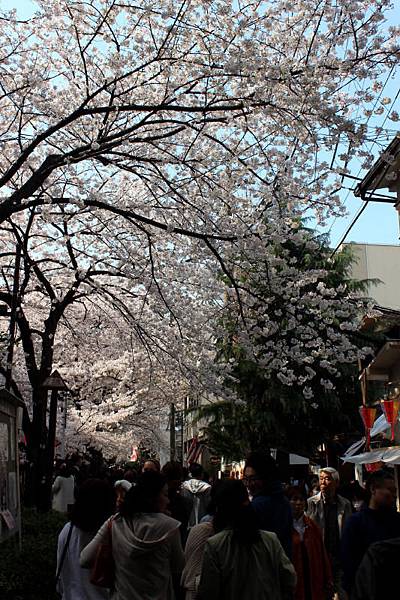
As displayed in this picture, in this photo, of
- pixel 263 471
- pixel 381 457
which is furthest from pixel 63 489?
pixel 263 471

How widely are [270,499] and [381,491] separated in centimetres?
90

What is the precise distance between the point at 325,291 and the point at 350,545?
27.9 ft

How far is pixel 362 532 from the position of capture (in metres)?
5.08

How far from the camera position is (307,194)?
10.2 meters

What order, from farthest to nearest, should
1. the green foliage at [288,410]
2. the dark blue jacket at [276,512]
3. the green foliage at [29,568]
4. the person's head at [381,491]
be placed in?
the green foliage at [288,410], the green foliage at [29,568], the dark blue jacket at [276,512], the person's head at [381,491]

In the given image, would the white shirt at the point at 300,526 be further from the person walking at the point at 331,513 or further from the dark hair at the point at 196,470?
the dark hair at the point at 196,470

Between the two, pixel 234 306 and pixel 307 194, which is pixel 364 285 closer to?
pixel 234 306

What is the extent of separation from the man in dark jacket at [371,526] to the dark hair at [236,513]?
1.13m

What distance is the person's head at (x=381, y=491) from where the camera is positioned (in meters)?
5.17

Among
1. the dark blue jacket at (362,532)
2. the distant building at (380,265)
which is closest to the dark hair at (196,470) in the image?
the dark blue jacket at (362,532)

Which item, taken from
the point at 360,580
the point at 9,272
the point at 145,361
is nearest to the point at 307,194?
the point at 360,580

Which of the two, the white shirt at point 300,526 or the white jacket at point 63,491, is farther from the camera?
the white jacket at point 63,491

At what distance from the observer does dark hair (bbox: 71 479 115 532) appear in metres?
5.19

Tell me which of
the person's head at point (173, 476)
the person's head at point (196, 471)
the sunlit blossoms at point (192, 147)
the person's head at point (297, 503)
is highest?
the sunlit blossoms at point (192, 147)
